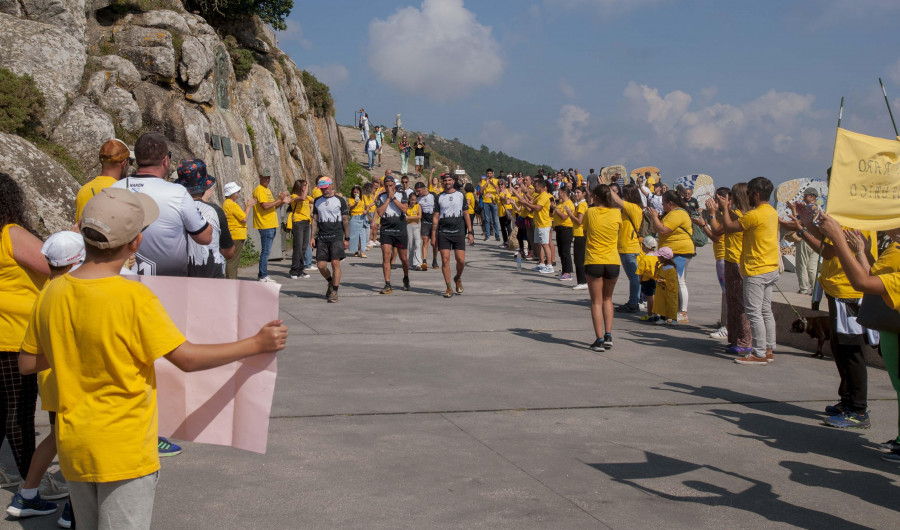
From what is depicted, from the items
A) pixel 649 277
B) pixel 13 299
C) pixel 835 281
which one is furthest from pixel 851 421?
pixel 13 299

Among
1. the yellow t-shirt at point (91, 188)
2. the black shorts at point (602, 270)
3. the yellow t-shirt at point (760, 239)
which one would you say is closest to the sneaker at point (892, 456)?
the yellow t-shirt at point (760, 239)

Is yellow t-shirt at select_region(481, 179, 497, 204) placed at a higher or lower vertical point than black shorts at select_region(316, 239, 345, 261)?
higher

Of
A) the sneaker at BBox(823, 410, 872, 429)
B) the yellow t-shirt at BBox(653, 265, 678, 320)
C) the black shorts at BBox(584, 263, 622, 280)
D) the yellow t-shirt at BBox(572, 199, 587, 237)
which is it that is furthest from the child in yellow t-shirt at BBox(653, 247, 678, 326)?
the sneaker at BBox(823, 410, 872, 429)

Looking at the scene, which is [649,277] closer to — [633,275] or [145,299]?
[633,275]

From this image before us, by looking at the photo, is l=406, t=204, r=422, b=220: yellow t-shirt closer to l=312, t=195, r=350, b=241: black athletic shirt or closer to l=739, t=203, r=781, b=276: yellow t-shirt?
l=312, t=195, r=350, b=241: black athletic shirt

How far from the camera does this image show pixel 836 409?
687cm

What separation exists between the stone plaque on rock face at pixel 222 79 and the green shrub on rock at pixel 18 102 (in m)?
7.91

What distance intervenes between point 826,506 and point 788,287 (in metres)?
12.5

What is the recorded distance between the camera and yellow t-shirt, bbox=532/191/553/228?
1830 centimetres

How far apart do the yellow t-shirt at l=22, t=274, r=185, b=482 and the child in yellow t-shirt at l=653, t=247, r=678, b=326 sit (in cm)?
954

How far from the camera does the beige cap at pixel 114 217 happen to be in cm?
282

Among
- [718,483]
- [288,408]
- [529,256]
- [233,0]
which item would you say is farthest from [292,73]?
[718,483]

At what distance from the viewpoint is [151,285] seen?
3.58 meters

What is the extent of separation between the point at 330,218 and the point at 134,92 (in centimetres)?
823
